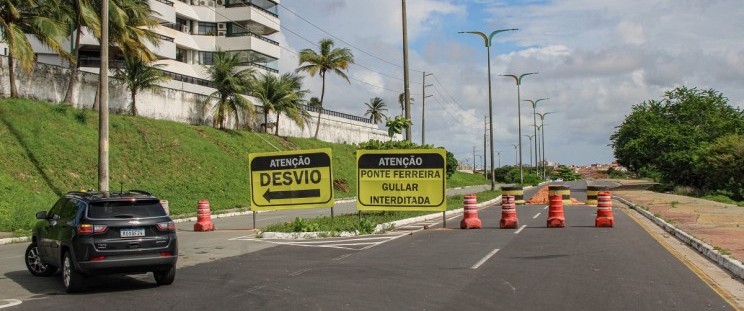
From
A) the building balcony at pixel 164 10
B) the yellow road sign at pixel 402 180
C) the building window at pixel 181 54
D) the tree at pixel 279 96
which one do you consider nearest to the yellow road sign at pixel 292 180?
the yellow road sign at pixel 402 180

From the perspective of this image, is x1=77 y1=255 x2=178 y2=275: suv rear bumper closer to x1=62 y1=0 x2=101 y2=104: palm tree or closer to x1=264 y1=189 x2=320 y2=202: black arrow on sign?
x1=264 y1=189 x2=320 y2=202: black arrow on sign

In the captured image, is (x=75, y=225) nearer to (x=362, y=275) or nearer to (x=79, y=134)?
(x=362, y=275)

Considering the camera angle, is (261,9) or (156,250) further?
(261,9)

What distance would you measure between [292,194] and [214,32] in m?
40.3

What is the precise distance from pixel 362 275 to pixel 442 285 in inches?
72.6

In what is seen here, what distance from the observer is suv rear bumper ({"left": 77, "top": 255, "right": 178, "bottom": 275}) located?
1022 centimetres

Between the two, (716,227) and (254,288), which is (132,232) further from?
(716,227)

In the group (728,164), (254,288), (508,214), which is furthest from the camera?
(728,164)

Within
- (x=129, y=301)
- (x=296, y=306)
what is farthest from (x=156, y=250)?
(x=296, y=306)

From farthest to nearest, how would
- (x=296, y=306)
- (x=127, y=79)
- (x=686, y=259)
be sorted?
(x=127, y=79) < (x=686, y=259) < (x=296, y=306)

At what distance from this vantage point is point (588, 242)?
54.4 ft

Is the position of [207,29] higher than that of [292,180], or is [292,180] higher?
[207,29]

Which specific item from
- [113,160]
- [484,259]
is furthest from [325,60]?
[484,259]

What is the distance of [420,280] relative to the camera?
1112 cm
